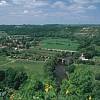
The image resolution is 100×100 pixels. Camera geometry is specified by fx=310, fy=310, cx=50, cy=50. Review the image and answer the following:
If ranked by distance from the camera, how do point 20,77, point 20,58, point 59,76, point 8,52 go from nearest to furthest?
point 20,77
point 59,76
point 20,58
point 8,52

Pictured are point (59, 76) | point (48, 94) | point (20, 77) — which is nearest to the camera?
point (48, 94)

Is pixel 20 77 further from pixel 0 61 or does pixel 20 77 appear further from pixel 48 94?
pixel 0 61

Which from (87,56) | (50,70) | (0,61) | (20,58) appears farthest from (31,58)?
(50,70)

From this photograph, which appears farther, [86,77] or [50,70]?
[50,70]

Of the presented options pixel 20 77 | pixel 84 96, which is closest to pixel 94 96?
pixel 84 96

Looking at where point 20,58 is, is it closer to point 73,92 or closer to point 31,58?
point 31,58

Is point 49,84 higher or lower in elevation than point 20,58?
higher

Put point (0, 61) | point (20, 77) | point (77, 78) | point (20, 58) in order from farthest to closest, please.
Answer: point (20, 58), point (0, 61), point (20, 77), point (77, 78)

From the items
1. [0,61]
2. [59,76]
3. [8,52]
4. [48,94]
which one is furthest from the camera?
[8,52]

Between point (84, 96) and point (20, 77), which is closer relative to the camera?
point (84, 96)
